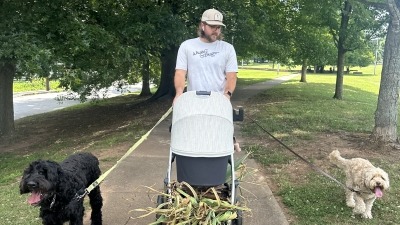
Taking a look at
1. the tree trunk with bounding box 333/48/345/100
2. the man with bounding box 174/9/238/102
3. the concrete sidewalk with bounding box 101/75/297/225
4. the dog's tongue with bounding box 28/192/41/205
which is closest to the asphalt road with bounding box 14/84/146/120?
the tree trunk with bounding box 333/48/345/100

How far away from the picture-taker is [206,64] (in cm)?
418

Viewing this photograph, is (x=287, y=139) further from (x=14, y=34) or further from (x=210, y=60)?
(x=14, y=34)

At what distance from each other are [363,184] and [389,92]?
4.01m

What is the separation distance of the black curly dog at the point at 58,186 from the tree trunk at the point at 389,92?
5.97 metres

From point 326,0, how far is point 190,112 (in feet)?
32.3

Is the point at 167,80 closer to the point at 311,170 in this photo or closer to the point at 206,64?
the point at 311,170

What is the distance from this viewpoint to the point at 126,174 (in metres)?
6.73

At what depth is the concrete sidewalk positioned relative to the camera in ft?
16.3

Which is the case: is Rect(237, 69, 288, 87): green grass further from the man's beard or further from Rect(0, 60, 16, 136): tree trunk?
the man's beard

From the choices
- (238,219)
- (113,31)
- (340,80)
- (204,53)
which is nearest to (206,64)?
(204,53)

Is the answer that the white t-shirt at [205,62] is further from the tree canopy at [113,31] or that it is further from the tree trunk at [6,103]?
the tree trunk at [6,103]

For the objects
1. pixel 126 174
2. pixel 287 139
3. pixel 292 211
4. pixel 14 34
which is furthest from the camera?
pixel 14 34

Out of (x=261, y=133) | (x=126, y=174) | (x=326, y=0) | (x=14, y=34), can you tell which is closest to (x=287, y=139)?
(x=261, y=133)

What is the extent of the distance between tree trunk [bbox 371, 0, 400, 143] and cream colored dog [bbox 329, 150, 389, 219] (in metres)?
3.20
